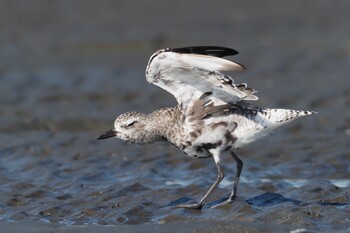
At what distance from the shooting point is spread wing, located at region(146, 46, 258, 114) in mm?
8320

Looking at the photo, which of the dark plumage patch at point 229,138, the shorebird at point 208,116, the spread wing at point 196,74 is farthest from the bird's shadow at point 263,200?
the spread wing at point 196,74

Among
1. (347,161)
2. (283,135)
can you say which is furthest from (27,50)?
(347,161)

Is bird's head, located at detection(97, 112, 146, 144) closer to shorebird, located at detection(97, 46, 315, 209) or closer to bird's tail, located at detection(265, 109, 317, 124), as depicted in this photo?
shorebird, located at detection(97, 46, 315, 209)

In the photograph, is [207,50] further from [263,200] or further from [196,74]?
[263,200]

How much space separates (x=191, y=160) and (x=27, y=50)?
7.73m

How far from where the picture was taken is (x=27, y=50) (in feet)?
58.1

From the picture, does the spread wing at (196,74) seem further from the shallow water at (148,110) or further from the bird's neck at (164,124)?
the shallow water at (148,110)

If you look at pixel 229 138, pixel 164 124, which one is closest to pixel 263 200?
pixel 229 138

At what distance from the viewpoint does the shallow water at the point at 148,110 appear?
28.7 feet

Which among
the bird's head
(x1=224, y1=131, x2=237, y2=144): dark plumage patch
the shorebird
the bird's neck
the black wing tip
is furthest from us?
the bird's head

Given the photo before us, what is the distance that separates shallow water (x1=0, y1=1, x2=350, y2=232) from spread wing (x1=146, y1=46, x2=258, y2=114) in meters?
1.22

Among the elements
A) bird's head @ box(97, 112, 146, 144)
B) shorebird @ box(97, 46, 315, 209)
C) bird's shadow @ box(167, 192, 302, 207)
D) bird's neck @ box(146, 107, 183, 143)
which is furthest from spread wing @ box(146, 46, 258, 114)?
bird's shadow @ box(167, 192, 302, 207)

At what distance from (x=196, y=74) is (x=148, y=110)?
5223 mm

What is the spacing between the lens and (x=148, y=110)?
1388 cm
